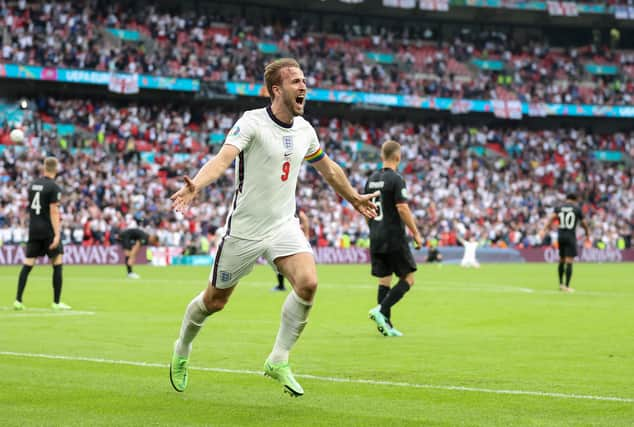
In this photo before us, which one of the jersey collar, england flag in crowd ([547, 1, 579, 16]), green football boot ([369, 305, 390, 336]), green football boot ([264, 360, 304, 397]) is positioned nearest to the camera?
green football boot ([264, 360, 304, 397])

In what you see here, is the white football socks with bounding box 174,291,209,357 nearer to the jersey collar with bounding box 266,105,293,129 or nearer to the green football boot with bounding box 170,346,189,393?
the green football boot with bounding box 170,346,189,393

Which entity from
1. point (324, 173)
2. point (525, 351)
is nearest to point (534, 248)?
point (525, 351)

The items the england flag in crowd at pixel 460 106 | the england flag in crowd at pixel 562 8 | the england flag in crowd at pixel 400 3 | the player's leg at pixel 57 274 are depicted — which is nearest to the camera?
the player's leg at pixel 57 274

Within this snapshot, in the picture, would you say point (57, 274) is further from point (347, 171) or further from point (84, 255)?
point (347, 171)

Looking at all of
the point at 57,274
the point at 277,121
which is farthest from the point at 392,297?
the point at 57,274

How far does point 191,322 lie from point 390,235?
5.81 meters

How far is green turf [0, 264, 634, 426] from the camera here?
7.31 meters

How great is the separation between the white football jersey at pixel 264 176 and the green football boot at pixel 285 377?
3.32 feet

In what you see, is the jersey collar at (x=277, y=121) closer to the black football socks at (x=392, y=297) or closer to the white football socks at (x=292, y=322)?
the white football socks at (x=292, y=322)

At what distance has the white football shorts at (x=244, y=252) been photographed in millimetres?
8102

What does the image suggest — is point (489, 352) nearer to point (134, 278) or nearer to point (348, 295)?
point (348, 295)

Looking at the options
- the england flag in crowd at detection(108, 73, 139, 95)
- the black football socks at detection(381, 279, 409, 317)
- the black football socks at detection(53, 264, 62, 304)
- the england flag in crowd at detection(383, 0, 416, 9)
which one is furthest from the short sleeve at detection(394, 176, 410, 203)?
the england flag in crowd at detection(383, 0, 416, 9)

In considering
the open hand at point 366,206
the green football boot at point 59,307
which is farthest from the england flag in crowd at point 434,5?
the open hand at point 366,206

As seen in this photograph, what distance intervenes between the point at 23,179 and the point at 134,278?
1557 cm
